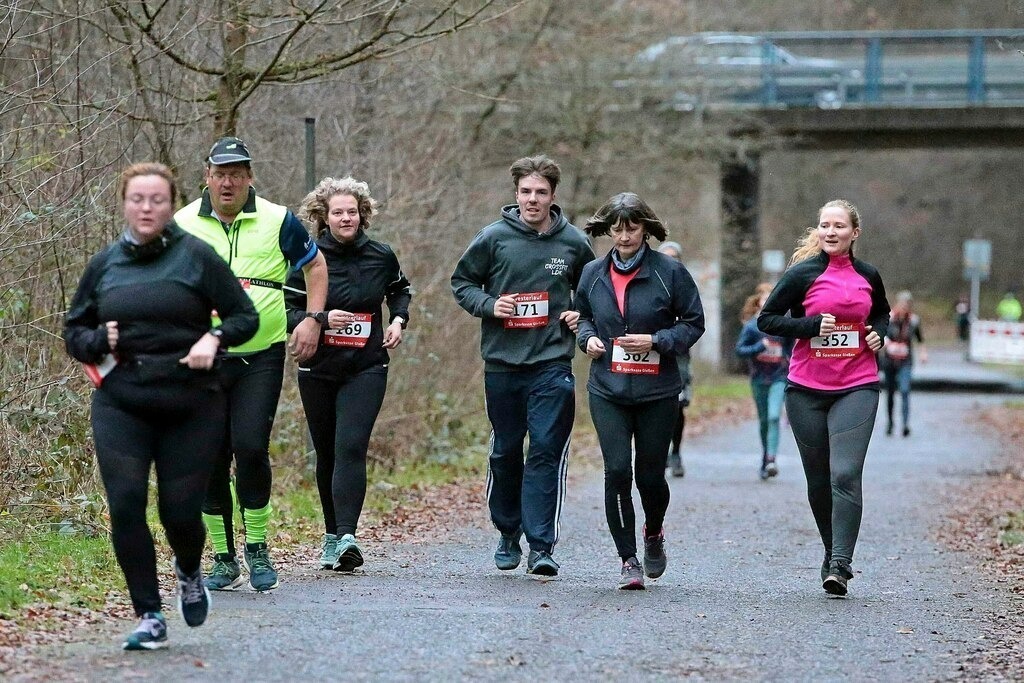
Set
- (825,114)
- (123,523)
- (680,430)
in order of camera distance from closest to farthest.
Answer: (123,523), (680,430), (825,114)

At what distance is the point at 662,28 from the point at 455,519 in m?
14.8

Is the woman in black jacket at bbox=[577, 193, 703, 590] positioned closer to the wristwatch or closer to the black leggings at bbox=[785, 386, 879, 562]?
the black leggings at bbox=[785, 386, 879, 562]

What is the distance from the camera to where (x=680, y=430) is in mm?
16969

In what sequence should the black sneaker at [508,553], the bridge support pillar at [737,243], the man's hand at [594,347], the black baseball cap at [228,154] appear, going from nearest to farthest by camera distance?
the black baseball cap at [228,154]
the man's hand at [594,347]
the black sneaker at [508,553]
the bridge support pillar at [737,243]

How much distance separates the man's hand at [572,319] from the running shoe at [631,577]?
1.28 metres

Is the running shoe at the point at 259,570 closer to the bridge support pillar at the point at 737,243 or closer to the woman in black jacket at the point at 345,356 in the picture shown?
the woman in black jacket at the point at 345,356

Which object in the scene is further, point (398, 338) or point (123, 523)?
point (398, 338)

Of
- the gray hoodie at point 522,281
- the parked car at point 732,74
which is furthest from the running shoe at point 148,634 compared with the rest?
the parked car at point 732,74

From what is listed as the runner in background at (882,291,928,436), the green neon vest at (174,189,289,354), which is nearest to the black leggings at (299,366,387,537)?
the green neon vest at (174,189,289,354)

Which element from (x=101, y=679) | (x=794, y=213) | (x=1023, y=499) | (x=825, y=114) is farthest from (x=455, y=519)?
(x=794, y=213)

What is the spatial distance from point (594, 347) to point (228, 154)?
217cm

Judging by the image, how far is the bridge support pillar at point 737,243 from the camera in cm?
3534

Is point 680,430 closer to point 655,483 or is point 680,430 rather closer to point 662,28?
point 655,483

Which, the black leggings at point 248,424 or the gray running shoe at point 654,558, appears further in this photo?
the gray running shoe at point 654,558
